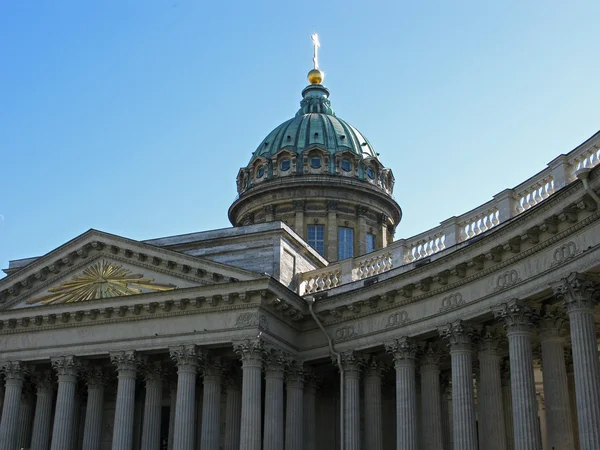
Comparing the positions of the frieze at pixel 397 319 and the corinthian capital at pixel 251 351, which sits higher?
the frieze at pixel 397 319

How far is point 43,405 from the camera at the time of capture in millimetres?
34375

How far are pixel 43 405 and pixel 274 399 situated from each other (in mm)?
10054

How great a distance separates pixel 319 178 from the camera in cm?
5078

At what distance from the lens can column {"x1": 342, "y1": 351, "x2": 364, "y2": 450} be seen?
2963 cm

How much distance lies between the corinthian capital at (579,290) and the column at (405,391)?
694 cm

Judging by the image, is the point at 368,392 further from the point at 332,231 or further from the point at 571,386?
the point at 332,231

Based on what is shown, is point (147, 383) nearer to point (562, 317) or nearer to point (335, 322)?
point (335, 322)

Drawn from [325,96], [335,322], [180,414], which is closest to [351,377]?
[335,322]

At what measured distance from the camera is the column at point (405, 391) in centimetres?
2775

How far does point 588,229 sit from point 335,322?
11.5 m

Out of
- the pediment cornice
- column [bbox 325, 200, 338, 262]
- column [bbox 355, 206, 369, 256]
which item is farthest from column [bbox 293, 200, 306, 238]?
the pediment cornice

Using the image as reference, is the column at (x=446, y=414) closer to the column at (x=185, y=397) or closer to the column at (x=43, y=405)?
the column at (x=185, y=397)

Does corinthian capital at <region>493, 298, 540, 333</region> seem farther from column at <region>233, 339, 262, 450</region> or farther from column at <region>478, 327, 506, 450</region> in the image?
column at <region>233, 339, 262, 450</region>

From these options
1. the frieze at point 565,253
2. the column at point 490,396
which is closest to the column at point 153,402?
the column at point 490,396
